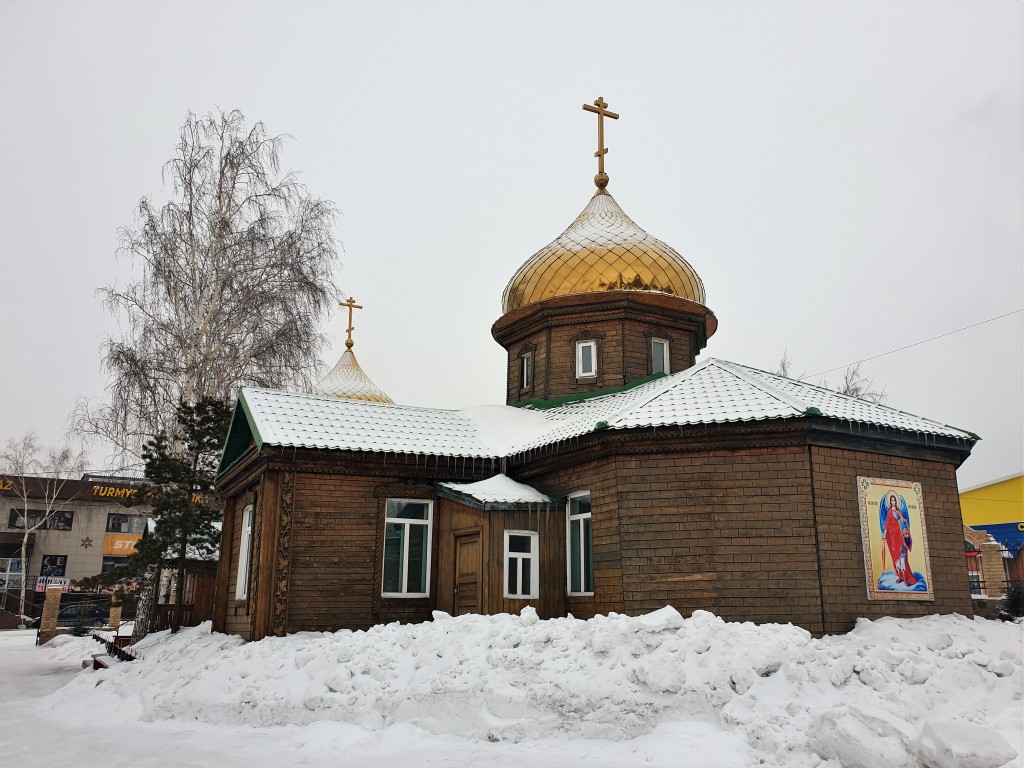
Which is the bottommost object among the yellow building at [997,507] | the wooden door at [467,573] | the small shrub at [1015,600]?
the small shrub at [1015,600]

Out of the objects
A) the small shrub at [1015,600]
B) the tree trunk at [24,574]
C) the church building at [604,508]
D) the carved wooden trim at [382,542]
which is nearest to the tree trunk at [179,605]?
the church building at [604,508]

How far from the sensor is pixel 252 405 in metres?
14.3

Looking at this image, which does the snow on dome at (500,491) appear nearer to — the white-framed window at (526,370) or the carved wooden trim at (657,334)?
the white-framed window at (526,370)

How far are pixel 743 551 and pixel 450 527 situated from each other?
4.65 m

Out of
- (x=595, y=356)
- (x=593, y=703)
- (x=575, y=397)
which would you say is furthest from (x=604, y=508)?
(x=595, y=356)

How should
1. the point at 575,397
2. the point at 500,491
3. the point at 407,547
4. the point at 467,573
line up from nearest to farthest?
the point at 467,573
the point at 500,491
the point at 407,547
the point at 575,397

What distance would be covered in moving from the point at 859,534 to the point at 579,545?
400 centimetres

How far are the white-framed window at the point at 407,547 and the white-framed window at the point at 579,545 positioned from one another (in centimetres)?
242

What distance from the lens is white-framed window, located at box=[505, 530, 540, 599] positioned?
12.7 meters

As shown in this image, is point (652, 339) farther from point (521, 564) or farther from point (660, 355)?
point (521, 564)

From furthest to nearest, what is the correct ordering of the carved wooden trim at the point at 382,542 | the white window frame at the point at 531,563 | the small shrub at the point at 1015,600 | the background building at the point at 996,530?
the background building at the point at 996,530 → the small shrub at the point at 1015,600 → the carved wooden trim at the point at 382,542 → the white window frame at the point at 531,563

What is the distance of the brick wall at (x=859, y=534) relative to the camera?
1127 cm

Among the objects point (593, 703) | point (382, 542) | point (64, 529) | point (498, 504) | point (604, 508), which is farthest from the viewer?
point (64, 529)

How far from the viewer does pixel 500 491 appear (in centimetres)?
1327
